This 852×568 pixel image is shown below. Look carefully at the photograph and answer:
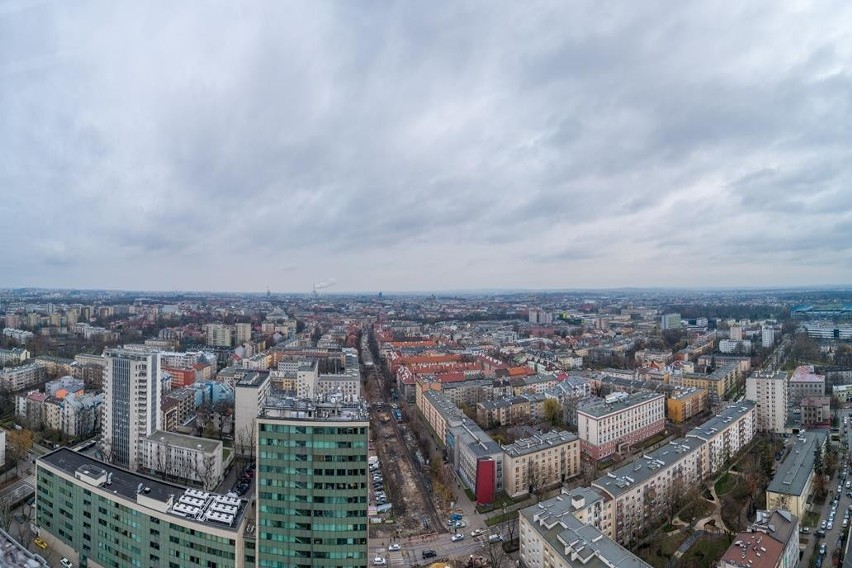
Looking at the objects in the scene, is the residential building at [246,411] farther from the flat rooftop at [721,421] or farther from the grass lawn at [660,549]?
the flat rooftop at [721,421]

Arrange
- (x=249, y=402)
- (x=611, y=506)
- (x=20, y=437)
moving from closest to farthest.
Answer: (x=611, y=506)
(x=20, y=437)
(x=249, y=402)

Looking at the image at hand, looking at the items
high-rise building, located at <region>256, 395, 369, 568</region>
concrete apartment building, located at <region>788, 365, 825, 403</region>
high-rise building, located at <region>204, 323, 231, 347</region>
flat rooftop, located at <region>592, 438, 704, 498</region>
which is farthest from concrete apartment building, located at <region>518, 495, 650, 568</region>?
high-rise building, located at <region>204, 323, 231, 347</region>

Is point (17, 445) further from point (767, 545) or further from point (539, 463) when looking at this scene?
point (767, 545)

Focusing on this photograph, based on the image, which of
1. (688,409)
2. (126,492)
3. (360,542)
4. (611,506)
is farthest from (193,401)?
(688,409)

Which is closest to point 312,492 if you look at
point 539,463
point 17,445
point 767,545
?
point 539,463

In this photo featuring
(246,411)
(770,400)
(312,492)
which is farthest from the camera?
(770,400)

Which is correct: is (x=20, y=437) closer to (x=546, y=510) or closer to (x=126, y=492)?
(x=126, y=492)
